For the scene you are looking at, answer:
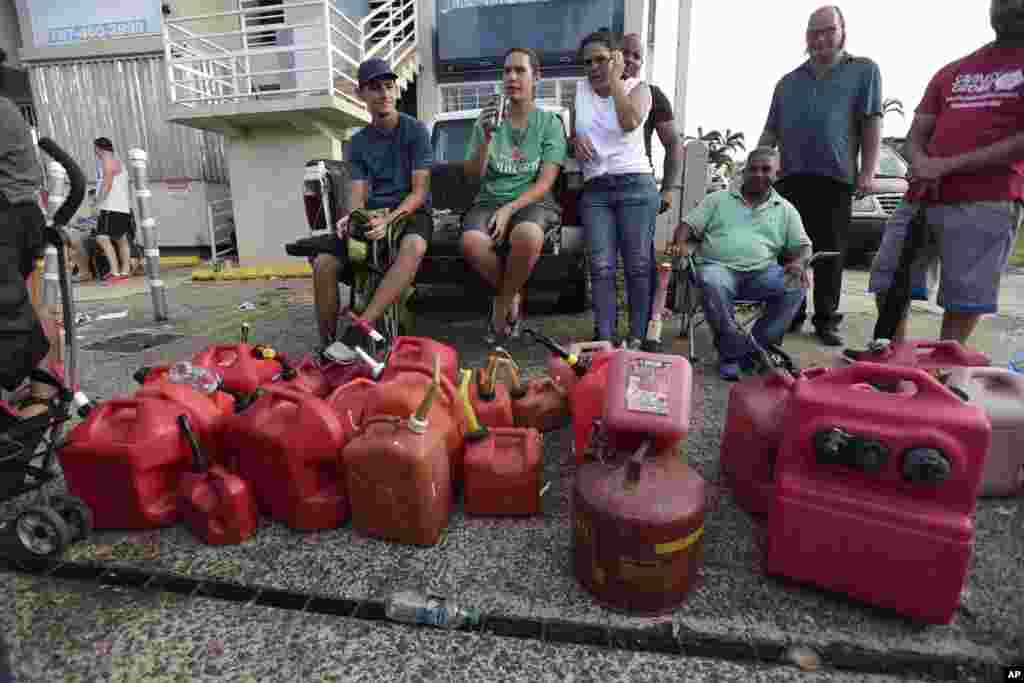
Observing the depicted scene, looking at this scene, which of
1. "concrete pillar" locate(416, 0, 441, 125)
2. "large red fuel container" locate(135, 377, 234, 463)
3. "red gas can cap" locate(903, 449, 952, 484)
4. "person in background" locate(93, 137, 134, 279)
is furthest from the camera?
"concrete pillar" locate(416, 0, 441, 125)

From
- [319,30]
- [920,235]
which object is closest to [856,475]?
[920,235]

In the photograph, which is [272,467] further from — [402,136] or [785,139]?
[785,139]

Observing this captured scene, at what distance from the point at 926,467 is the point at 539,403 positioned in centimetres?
132

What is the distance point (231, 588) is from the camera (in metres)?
1.42

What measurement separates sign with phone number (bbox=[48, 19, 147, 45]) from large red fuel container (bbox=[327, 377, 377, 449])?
1148 cm

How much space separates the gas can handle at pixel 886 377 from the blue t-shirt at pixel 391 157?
244 cm

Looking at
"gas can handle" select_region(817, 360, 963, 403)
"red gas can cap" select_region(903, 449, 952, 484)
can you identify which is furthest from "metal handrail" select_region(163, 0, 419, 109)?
"red gas can cap" select_region(903, 449, 952, 484)

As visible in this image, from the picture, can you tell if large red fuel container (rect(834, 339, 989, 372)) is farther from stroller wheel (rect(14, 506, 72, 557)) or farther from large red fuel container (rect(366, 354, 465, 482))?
stroller wheel (rect(14, 506, 72, 557))

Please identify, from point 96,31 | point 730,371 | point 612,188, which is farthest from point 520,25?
point 730,371

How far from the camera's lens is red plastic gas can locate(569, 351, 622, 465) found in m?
1.89

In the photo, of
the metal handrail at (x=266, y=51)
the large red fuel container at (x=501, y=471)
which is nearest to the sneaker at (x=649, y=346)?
the large red fuel container at (x=501, y=471)

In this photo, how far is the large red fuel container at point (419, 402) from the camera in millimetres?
1663

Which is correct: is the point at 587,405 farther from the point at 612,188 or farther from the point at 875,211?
the point at 875,211

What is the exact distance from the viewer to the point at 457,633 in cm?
126
